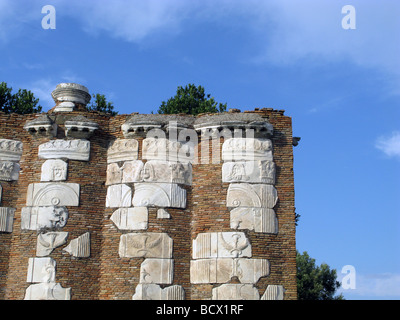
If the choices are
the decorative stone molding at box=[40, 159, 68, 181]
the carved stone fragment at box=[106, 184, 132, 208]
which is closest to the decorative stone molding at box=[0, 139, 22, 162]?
the decorative stone molding at box=[40, 159, 68, 181]

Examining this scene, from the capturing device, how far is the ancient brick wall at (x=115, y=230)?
1121 centimetres

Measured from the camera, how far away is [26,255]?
1163cm

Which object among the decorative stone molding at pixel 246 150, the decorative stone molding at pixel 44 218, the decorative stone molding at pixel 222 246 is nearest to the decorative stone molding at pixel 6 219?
the decorative stone molding at pixel 44 218

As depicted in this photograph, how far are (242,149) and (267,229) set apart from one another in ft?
6.26

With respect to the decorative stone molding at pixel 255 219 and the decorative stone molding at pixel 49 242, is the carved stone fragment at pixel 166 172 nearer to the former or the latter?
the decorative stone molding at pixel 255 219

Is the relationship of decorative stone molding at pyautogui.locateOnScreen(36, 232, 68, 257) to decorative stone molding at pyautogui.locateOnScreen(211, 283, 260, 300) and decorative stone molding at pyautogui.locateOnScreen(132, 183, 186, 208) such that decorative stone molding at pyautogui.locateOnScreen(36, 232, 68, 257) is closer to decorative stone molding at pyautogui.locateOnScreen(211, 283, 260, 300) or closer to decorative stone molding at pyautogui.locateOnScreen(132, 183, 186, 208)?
decorative stone molding at pyautogui.locateOnScreen(132, 183, 186, 208)

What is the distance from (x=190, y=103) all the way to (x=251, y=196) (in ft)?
40.7

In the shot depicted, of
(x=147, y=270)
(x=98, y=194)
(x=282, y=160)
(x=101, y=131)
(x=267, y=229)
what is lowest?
(x=147, y=270)

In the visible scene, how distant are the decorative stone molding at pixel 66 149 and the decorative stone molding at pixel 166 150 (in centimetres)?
143

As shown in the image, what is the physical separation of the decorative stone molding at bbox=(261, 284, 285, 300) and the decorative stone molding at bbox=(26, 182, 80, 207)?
4673 mm

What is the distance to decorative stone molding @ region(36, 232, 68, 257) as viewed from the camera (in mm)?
11508

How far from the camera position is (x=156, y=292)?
11055mm
